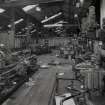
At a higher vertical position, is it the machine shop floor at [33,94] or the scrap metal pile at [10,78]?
the scrap metal pile at [10,78]

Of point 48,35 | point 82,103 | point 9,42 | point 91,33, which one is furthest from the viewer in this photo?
point 48,35

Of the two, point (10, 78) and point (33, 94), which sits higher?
point (10, 78)

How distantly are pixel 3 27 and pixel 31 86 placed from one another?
6.62 m

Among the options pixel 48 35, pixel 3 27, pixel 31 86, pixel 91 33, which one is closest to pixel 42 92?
pixel 31 86

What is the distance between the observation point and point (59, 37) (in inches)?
618

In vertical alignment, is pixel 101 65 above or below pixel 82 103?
above

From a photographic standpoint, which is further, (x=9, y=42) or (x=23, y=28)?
(x=23, y=28)

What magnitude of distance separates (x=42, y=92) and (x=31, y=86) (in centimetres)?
58

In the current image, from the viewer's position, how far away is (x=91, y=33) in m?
3.89

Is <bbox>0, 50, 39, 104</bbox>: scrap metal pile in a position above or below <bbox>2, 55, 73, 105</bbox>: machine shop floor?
above

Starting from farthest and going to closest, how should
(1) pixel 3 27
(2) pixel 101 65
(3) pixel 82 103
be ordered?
(1) pixel 3 27, (2) pixel 101 65, (3) pixel 82 103

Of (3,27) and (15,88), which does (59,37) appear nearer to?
(3,27)

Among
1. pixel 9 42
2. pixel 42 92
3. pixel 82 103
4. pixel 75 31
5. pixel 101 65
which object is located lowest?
pixel 42 92

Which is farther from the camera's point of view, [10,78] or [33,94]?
[33,94]
